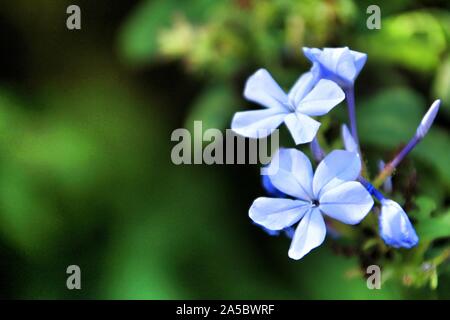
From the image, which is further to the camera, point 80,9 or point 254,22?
point 80,9

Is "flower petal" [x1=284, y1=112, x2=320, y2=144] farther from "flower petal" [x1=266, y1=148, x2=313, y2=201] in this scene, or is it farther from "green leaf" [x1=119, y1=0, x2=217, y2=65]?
"green leaf" [x1=119, y1=0, x2=217, y2=65]

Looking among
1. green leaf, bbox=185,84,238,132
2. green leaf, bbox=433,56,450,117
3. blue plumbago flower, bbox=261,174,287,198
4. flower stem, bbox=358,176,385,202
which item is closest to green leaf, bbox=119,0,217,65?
green leaf, bbox=185,84,238,132

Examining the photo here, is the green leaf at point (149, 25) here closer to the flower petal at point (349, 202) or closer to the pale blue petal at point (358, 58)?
the pale blue petal at point (358, 58)

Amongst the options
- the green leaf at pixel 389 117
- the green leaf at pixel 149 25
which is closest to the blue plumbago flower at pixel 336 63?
the green leaf at pixel 389 117

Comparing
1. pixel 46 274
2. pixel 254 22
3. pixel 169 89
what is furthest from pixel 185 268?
pixel 254 22

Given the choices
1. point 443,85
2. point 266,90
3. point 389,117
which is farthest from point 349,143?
point 443,85

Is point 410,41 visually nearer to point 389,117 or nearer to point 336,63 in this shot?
point 389,117
